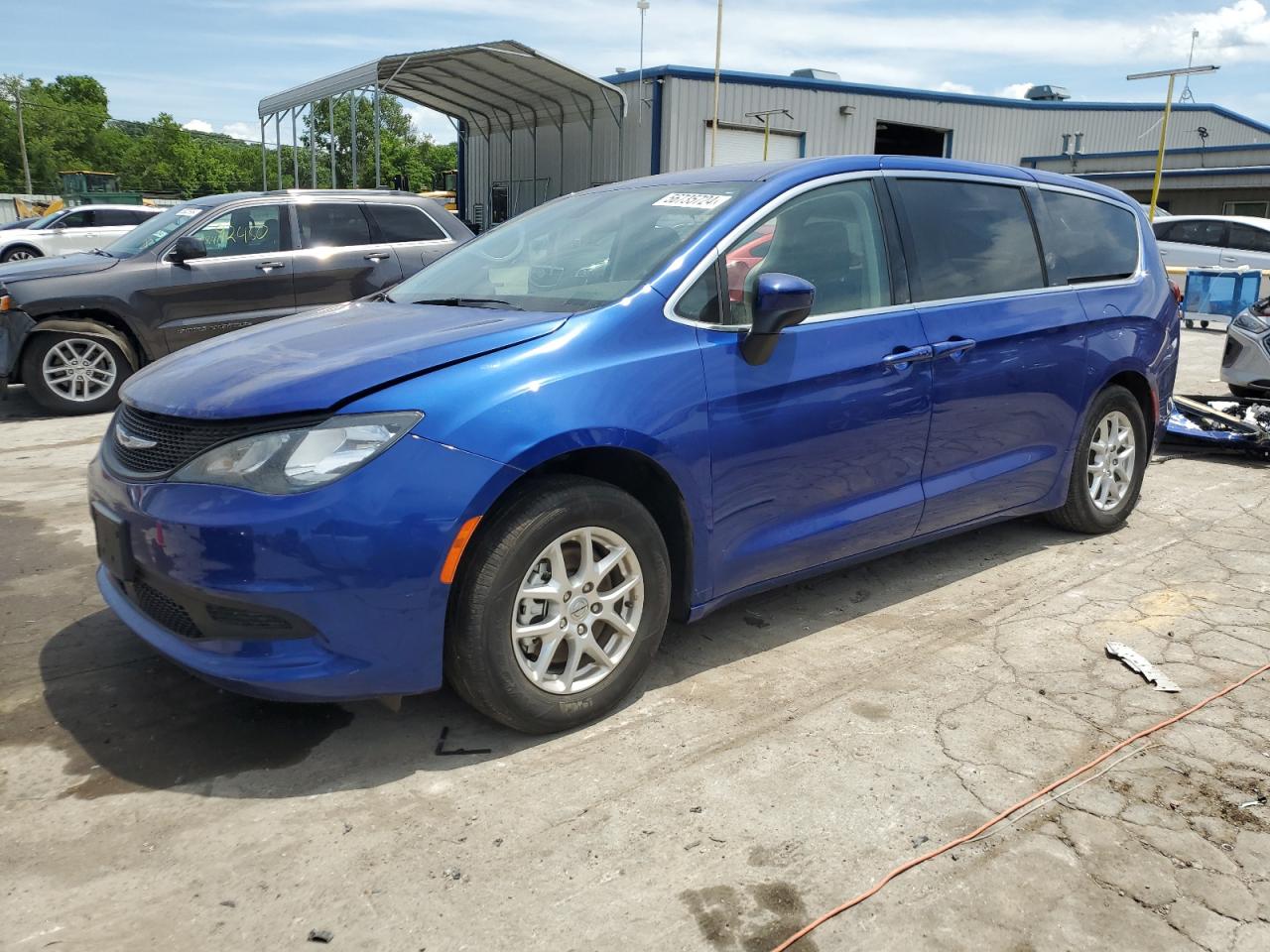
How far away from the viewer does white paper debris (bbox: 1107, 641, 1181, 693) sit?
3502mm

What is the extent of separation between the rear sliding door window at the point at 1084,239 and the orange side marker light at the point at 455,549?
3099 mm

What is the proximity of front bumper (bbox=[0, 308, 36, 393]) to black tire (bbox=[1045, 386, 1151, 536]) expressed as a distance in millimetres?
7635

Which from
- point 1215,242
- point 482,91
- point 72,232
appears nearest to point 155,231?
point 72,232

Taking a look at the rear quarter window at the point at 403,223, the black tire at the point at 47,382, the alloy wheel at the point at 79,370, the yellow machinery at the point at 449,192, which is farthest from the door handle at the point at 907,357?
the yellow machinery at the point at 449,192

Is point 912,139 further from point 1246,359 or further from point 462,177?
point 1246,359

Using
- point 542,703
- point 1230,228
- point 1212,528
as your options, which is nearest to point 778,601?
point 542,703

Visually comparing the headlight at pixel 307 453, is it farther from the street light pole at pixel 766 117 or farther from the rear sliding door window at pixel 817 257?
the street light pole at pixel 766 117

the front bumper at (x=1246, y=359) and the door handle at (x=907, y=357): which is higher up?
the door handle at (x=907, y=357)

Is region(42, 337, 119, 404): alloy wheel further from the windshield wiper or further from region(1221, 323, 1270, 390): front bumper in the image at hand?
region(1221, 323, 1270, 390): front bumper

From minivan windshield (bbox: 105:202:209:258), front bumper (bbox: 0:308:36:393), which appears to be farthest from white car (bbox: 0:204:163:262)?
front bumper (bbox: 0:308:36:393)

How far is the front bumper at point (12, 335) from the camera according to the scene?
26.2 feet

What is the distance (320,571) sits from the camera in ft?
8.64

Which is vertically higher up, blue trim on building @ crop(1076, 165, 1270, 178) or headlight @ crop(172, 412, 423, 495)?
blue trim on building @ crop(1076, 165, 1270, 178)

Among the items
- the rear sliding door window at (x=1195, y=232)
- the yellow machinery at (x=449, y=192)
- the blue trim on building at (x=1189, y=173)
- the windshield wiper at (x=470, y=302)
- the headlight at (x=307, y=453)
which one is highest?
the blue trim on building at (x=1189, y=173)
